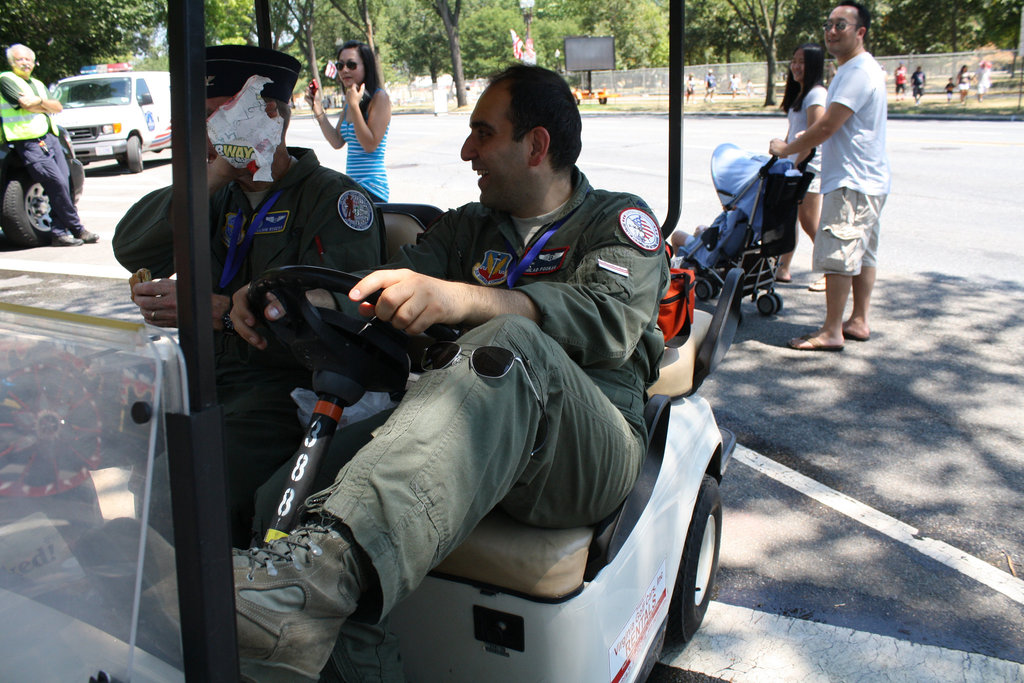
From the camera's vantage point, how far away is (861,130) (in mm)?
4531

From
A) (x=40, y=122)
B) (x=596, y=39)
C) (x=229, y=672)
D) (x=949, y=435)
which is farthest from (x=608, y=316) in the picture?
(x=40, y=122)

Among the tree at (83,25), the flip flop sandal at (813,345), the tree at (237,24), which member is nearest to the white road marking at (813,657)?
the tree at (83,25)

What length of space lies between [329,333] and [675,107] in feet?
5.34

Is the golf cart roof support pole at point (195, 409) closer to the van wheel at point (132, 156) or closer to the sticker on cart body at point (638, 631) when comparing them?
the sticker on cart body at point (638, 631)

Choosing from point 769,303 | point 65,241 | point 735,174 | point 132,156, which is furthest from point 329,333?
point 132,156

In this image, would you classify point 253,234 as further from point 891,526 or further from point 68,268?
point 68,268

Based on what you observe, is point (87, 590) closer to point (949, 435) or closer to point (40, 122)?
point (949, 435)

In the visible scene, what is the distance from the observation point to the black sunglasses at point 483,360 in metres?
1.47

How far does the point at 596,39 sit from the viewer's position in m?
3.14

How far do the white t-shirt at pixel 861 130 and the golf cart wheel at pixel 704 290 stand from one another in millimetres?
1216

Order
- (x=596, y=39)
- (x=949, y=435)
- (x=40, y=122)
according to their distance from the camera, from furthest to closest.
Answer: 1. (x=40, y=122)
2. (x=949, y=435)
3. (x=596, y=39)

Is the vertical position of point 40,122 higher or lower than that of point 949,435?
higher

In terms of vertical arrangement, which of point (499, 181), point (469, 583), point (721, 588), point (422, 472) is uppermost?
point (499, 181)

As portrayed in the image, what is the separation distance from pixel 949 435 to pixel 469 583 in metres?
2.78
